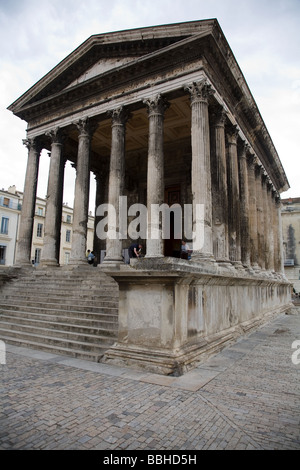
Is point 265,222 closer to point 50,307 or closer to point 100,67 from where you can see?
point 100,67

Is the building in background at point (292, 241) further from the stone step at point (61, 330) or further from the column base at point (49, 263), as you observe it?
the stone step at point (61, 330)

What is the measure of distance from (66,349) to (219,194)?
23.5 ft

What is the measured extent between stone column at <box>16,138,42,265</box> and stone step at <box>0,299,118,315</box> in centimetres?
342

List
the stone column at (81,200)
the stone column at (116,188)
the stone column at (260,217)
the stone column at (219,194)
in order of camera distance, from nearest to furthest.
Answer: the stone column at (219,194) → the stone column at (116,188) → the stone column at (81,200) → the stone column at (260,217)

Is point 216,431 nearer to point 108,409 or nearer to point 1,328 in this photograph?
point 108,409

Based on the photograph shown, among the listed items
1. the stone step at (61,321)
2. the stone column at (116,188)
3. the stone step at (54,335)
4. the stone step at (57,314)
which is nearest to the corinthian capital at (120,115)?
the stone column at (116,188)

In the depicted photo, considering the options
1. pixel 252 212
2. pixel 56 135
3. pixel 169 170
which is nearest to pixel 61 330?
pixel 56 135

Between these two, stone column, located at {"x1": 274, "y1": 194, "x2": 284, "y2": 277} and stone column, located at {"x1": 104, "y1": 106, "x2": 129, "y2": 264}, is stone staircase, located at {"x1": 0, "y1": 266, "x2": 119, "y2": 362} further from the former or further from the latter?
stone column, located at {"x1": 274, "y1": 194, "x2": 284, "y2": 277}

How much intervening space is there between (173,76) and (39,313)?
8.97 m

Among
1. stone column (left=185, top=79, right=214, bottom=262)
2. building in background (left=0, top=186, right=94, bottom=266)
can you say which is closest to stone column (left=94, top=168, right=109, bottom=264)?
stone column (left=185, top=79, right=214, bottom=262)

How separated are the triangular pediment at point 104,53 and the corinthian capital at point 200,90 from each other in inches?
62.0

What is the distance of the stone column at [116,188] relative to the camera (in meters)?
11.2

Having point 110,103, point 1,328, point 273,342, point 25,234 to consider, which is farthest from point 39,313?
point 110,103
